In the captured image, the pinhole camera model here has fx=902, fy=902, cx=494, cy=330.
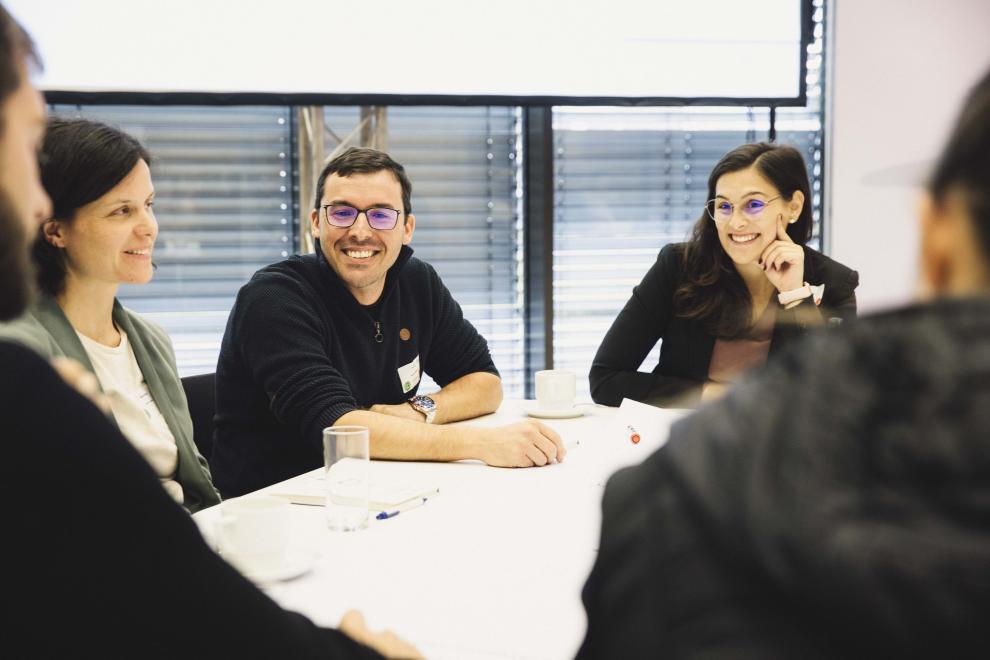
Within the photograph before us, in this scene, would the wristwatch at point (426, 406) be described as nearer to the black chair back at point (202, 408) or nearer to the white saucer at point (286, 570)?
the black chair back at point (202, 408)

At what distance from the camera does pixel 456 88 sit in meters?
3.80

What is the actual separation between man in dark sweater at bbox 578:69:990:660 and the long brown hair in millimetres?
2318

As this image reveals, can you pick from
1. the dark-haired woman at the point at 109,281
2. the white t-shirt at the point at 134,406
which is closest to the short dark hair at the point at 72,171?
the dark-haired woman at the point at 109,281

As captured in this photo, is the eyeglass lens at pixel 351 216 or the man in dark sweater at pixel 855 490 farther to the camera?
the eyeglass lens at pixel 351 216

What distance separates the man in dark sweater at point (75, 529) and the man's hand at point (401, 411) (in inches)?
57.4

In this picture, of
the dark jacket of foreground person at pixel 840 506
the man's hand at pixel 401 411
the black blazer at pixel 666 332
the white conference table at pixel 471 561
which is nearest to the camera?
the dark jacket of foreground person at pixel 840 506

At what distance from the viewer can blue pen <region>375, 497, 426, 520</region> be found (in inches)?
61.9

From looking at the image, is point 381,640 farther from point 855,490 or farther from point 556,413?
point 556,413

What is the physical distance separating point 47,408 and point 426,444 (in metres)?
1.30

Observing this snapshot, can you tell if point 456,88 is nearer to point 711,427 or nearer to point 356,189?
point 356,189

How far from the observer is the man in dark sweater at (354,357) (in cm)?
200

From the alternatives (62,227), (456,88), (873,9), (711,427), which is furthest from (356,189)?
(873,9)

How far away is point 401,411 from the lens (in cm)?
231

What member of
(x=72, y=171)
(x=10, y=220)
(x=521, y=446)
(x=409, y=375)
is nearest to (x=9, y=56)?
(x=10, y=220)
